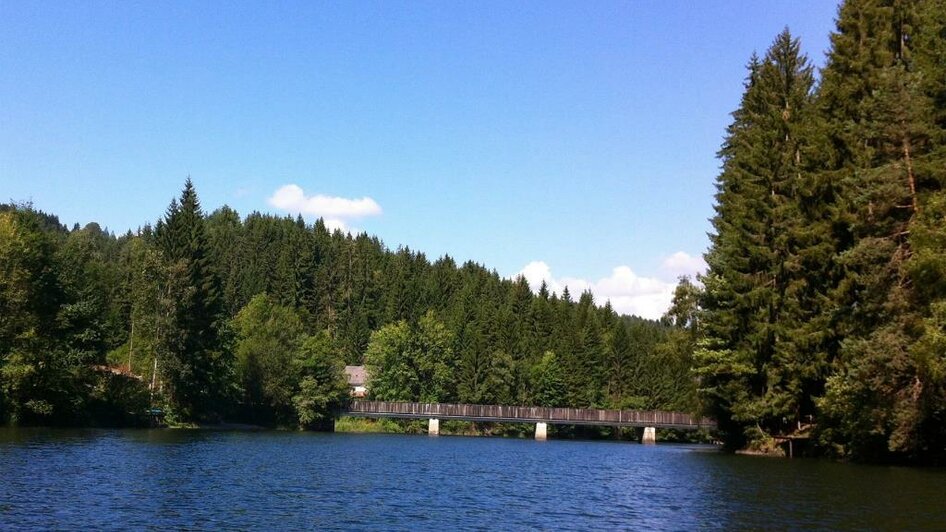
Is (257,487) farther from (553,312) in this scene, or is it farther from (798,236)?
(553,312)

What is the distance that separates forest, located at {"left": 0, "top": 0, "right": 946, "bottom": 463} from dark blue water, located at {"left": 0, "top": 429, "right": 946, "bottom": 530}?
4815mm

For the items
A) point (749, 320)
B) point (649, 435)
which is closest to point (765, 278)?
point (749, 320)

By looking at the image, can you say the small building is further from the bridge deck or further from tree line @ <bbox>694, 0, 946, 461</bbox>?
tree line @ <bbox>694, 0, 946, 461</bbox>

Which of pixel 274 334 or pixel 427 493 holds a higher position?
pixel 274 334

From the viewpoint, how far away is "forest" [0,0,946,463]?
117ft

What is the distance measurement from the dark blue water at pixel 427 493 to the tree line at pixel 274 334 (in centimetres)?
2168

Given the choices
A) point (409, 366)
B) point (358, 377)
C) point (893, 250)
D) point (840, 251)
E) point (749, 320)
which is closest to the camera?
point (893, 250)

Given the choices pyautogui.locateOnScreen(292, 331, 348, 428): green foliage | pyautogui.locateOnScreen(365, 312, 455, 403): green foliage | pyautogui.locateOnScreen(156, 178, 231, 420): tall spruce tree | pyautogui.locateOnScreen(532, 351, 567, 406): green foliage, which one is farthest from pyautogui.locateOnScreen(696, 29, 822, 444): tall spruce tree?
pyautogui.locateOnScreen(365, 312, 455, 403): green foliage

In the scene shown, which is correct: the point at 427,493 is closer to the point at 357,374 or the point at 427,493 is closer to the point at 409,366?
the point at 409,366

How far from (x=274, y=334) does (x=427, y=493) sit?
7598cm

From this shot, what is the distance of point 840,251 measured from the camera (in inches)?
1752

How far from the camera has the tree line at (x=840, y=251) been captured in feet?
112

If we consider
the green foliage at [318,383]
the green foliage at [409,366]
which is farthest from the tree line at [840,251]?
the green foliage at [409,366]

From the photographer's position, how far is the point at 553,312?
136 metres
